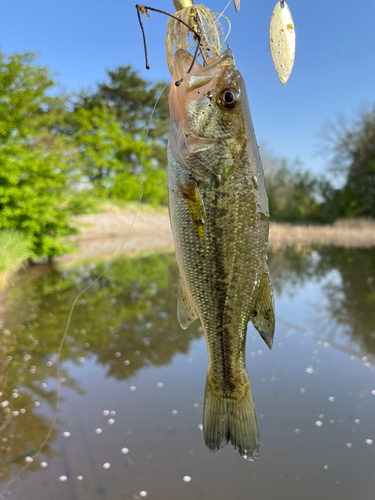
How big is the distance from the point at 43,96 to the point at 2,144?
2.35 m

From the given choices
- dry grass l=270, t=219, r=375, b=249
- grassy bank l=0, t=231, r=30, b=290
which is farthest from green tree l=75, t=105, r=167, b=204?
grassy bank l=0, t=231, r=30, b=290

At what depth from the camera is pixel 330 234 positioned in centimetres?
2534

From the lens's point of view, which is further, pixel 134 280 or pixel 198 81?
pixel 134 280

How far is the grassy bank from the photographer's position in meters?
9.33

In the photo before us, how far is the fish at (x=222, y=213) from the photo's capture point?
1.35m

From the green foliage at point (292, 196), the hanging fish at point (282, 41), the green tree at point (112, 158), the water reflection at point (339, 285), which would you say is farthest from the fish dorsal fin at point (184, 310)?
the green foliage at point (292, 196)

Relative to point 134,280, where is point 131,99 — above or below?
above

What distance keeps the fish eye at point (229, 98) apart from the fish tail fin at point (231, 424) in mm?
1231

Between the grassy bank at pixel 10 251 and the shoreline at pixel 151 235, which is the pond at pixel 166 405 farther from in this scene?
the shoreline at pixel 151 235

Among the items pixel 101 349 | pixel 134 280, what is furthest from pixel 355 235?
pixel 101 349

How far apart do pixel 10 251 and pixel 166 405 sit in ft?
25.2

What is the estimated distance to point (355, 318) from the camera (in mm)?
6930

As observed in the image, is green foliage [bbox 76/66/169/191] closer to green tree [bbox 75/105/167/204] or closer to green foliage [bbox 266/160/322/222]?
green tree [bbox 75/105/167/204]

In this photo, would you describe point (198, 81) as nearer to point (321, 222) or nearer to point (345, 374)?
point (345, 374)
